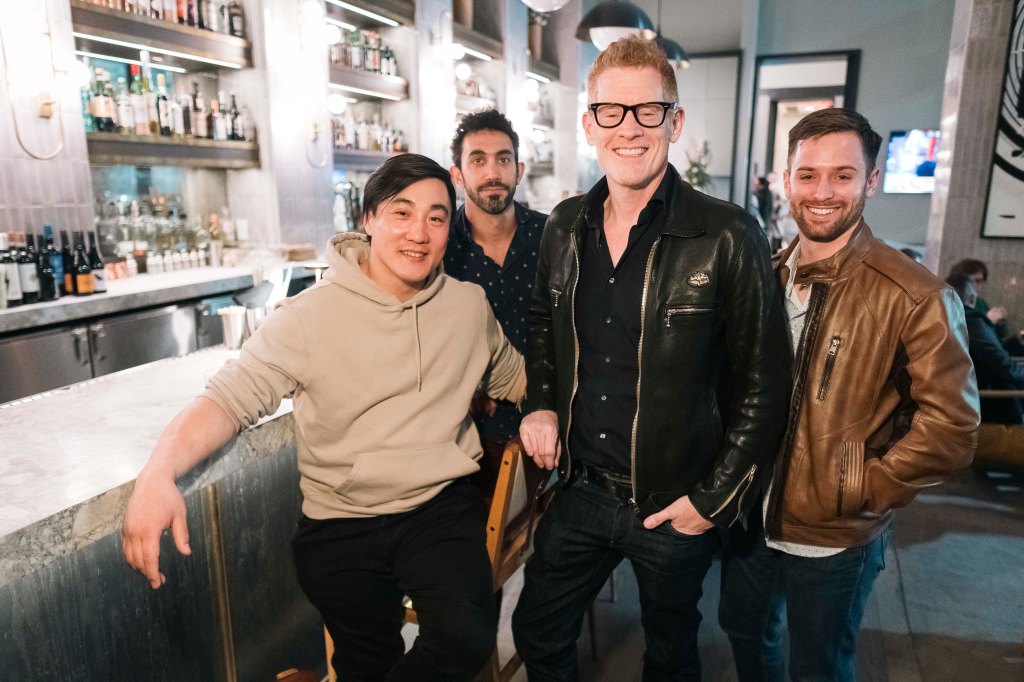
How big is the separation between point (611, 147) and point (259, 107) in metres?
4.04

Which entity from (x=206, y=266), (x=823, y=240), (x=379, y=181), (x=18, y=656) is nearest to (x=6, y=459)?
(x=18, y=656)

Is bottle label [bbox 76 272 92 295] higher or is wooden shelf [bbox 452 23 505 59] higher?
wooden shelf [bbox 452 23 505 59]

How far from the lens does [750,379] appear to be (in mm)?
1401

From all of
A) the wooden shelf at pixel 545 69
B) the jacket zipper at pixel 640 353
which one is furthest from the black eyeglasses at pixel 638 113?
the wooden shelf at pixel 545 69

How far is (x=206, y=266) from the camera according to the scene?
4.66m

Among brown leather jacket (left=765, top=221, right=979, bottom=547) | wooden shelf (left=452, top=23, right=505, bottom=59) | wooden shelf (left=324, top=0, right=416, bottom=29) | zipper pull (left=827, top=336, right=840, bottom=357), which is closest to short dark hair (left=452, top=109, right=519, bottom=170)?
brown leather jacket (left=765, top=221, right=979, bottom=547)

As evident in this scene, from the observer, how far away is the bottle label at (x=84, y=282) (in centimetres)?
342

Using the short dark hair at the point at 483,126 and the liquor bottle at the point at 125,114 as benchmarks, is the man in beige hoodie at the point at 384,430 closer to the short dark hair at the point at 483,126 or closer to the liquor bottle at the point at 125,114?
the short dark hair at the point at 483,126

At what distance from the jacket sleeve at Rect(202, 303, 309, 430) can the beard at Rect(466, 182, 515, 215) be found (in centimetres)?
88

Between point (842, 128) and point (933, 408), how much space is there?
2.01ft

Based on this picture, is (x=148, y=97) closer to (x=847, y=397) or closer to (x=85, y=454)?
(x=85, y=454)

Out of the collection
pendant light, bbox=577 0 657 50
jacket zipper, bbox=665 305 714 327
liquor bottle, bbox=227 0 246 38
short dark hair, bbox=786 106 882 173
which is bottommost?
jacket zipper, bbox=665 305 714 327

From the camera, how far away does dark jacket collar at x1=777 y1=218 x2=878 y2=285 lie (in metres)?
1.42

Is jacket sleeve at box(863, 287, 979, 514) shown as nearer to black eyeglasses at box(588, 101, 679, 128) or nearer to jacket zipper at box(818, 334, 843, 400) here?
jacket zipper at box(818, 334, 843, 400)
